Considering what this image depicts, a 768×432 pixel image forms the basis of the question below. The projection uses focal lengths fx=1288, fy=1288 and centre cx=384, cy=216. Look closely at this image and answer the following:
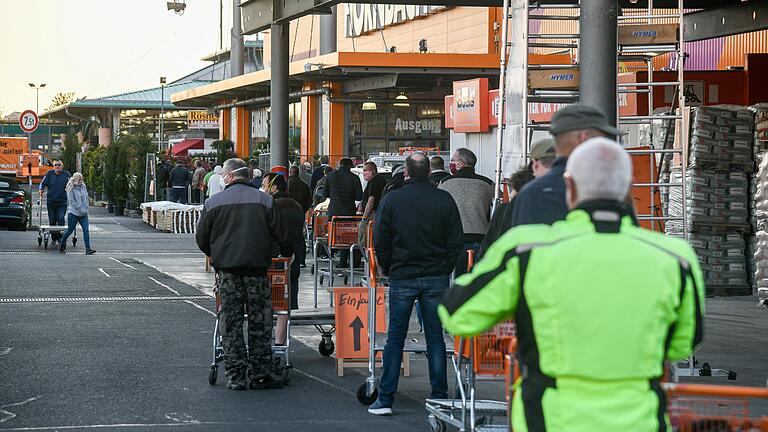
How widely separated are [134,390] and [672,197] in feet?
32.8

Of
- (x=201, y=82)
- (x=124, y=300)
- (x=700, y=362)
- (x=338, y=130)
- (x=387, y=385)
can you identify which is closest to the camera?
(x=387, y=385)

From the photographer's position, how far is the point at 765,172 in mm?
17594

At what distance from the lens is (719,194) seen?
59.8ft

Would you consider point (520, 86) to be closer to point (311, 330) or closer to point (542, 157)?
point (542, 157)

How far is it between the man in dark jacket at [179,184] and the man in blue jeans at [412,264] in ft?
106

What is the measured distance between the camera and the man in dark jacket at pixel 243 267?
427 inches

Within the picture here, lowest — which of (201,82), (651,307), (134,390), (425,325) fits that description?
(134,390)

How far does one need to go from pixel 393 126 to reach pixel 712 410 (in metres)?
44.5

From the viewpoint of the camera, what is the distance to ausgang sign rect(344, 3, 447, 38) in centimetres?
5012

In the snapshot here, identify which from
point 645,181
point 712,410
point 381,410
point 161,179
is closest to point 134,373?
point 381,410

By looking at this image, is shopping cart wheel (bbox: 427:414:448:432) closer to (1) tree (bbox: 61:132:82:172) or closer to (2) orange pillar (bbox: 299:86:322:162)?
(2) orange pillar (bbox: 299:86:322:162)

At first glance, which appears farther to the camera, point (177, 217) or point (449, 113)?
point (177, 217)

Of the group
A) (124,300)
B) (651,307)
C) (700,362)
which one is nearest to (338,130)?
(124,300)

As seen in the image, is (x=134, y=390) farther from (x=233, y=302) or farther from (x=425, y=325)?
(x=425, y=325)
